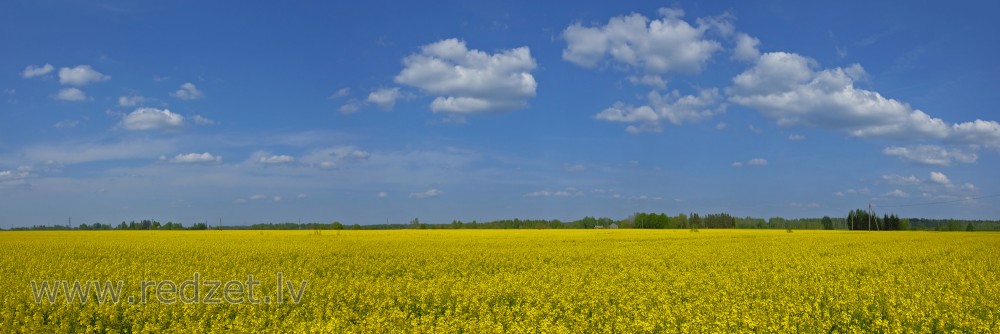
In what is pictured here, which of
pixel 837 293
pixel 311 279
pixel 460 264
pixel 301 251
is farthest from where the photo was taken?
pixel 301 251

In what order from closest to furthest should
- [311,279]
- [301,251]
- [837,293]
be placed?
[837,293] → [311,279] → [301,251]

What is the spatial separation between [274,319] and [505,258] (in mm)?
14407

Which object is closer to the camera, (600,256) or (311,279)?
(311,279)

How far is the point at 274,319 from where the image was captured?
10.4 metres

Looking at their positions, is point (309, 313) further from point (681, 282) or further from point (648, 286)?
point (681, 282)

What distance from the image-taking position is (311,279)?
17.1 metres

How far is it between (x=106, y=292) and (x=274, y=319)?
21.1ft

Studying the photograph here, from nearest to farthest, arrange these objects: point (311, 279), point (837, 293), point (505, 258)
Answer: point (837, 293), point (311, 279), point (505, 258)

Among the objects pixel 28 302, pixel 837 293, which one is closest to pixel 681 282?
pixel 837 293

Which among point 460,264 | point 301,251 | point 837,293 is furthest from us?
point 301,251

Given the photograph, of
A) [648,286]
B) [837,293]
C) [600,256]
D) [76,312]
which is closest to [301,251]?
[600,256]

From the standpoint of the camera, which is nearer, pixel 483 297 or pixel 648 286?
pixel 483 297

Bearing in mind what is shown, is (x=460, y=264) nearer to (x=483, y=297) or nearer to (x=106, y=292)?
(x=483, y=297)

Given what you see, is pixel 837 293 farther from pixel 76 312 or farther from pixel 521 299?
pixel 76 312
